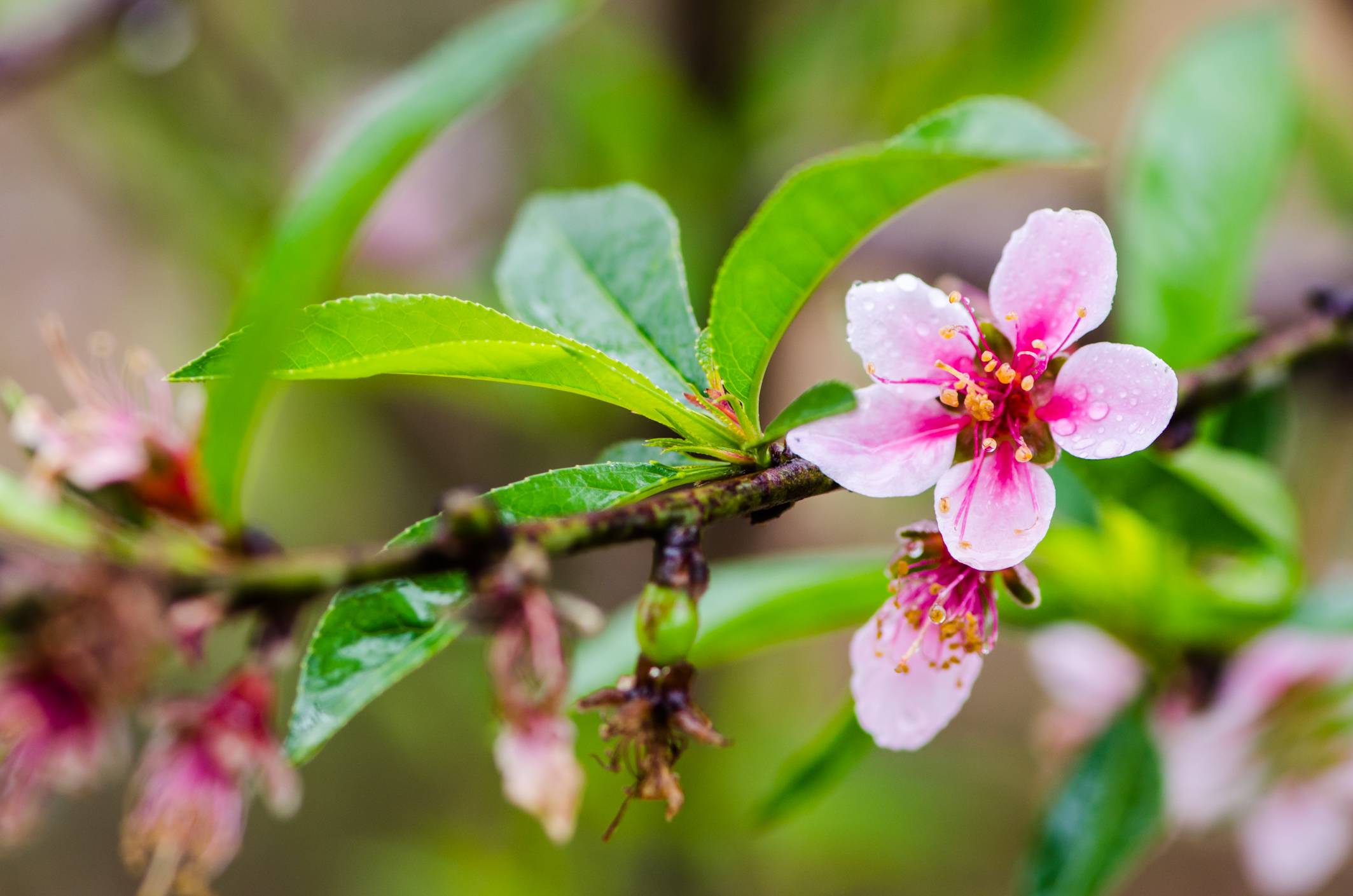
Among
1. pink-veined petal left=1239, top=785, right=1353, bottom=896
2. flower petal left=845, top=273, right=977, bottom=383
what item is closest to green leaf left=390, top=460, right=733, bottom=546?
flower petal left=845, top=273, right=977, bottom=383

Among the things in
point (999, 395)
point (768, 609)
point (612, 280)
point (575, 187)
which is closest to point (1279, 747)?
point (768, 609)

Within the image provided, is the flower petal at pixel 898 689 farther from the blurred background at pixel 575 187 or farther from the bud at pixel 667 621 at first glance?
the blurred background at pixel 575 187

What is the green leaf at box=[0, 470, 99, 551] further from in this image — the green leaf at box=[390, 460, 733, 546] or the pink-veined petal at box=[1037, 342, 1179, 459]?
the pink-veined petal at box=[1037, 342, 1179, 459]

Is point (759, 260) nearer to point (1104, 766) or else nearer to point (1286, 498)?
point (1286, 498)

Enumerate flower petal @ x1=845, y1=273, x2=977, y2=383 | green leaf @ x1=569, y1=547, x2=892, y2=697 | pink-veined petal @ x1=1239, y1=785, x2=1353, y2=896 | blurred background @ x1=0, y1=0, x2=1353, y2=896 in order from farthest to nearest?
blurred background @ x1=0, y1=0, x2=1353, y2=896 < pink-veined petal @ x1=1239, y1=785, x2=1353, y2=896 < green leaf @ x1=569, y1=547, x2=892, y2=697 < flower petal @ x1=845, y1=273, x2=977, y2=383

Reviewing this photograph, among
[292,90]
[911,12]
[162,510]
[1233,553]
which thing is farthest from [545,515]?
[292,90]

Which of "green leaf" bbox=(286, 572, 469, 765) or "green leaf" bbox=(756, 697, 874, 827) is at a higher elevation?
"green leaf" bbox=(286, 572, 469, 765)
